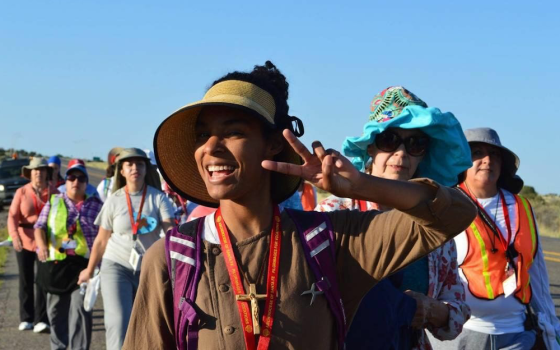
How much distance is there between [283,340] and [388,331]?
2.13ft

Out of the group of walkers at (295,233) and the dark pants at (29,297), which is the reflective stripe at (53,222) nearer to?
the dark pants at (29,297)

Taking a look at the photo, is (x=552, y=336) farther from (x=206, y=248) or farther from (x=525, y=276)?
(x=206, y=248)

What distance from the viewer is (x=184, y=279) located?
2857 mm

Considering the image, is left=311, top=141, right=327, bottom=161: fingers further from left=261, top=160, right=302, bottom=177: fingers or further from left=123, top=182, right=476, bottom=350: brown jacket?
left=123, top=182, right=476, bottom=350: brown jacket

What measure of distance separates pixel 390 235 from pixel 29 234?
920 cm

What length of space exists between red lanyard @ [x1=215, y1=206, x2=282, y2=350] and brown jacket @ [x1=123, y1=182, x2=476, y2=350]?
0.02m

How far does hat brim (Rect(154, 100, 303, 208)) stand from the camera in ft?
10.3

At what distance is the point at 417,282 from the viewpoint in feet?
12.9

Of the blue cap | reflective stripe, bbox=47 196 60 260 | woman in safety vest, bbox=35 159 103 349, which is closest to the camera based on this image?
woman in safety vest, bbox=35 159 103 349

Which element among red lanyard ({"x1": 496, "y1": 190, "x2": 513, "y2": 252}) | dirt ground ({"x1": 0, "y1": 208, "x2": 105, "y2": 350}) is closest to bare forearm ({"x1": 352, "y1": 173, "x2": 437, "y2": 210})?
red lanyard ({"x1": 496, "y1": 190, "x2": 513, "y2": 252})

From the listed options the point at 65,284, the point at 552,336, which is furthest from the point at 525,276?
the point at 65,284

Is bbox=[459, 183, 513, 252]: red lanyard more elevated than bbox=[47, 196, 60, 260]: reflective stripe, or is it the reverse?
bbox=[47, 196, 60, 260]: reflective stripe

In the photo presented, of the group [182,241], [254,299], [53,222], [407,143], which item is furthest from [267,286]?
[53,222]

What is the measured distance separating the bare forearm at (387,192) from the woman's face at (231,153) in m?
0.46
